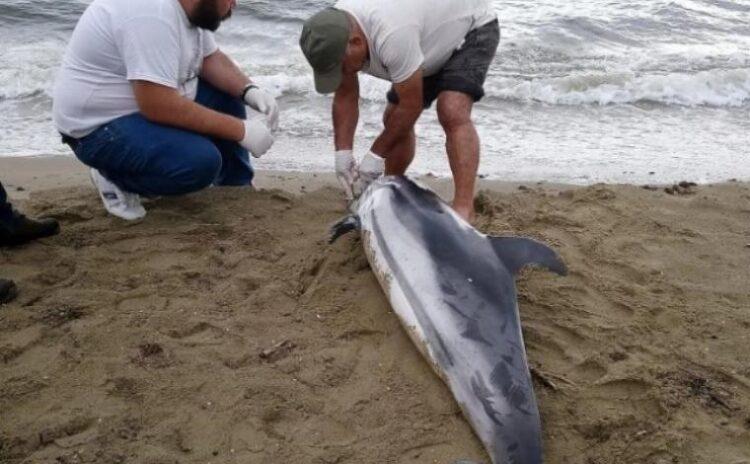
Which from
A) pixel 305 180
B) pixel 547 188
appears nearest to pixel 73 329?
pixel 305 180

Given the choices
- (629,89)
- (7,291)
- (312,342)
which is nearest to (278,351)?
(312,342)

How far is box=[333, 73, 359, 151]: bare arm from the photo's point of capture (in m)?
4.55

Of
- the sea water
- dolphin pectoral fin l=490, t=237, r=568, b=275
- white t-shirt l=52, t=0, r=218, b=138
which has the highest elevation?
white t-shirt l=52, t=0, r=218, b=138

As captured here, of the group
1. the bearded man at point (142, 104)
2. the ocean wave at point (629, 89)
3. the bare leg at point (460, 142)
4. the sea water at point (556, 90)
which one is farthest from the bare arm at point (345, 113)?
the ocean wave at point (629, 89)

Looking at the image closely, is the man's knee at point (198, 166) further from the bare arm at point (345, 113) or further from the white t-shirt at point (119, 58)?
the bare arm at point (345, 113)

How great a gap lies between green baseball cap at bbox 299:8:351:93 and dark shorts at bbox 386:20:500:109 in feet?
2.37

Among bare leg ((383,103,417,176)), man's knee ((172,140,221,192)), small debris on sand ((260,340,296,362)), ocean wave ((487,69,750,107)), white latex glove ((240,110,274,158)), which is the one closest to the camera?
small debris on sand ((260,340,296,362))

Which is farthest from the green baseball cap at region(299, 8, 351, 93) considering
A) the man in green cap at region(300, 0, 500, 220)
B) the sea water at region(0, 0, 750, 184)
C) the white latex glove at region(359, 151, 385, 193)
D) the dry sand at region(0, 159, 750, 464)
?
the sea water at region(0, 0, 750, 184)

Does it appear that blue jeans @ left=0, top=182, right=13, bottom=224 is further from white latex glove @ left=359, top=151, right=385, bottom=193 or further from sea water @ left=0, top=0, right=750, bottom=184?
sea water @ left=0, top=0, right=750, bottom=184

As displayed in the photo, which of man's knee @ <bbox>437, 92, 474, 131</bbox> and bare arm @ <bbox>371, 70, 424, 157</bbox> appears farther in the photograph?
man's knee @ <bbox>437, 92, 474, 131</bbox>

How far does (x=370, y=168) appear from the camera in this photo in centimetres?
439

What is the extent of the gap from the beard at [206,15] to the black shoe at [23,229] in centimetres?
134

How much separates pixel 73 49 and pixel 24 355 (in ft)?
5.78

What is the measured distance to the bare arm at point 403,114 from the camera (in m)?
4.04
